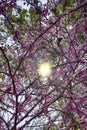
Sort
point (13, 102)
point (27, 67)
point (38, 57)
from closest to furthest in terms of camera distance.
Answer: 1. point (13, 102)
2. point (27, 67)
3. point (38, 57)

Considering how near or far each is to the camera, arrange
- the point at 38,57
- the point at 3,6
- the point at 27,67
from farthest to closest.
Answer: the point at 38,57 < the point at 27,67 < the point at 3,6

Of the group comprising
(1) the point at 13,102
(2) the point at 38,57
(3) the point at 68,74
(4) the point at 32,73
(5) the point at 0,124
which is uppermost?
(2) the point at 38,57

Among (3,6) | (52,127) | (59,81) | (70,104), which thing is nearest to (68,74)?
(59,81)

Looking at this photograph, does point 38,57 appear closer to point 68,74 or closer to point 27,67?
point 27,67

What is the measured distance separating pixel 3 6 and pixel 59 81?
4.93 feet

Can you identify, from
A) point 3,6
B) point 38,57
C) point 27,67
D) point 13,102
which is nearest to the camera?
point 3,6

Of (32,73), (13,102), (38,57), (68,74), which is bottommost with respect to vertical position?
(13,102)

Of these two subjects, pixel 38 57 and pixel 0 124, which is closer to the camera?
pixel 0 124

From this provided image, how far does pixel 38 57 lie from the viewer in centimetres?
547

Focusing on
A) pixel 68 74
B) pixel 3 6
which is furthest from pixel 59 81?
pixel 3 6

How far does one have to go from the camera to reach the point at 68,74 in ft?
15.2

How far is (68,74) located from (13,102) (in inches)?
40.7

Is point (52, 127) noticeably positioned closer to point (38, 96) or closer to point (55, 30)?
point (38, 96)

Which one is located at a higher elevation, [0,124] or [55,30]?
[55,30]
